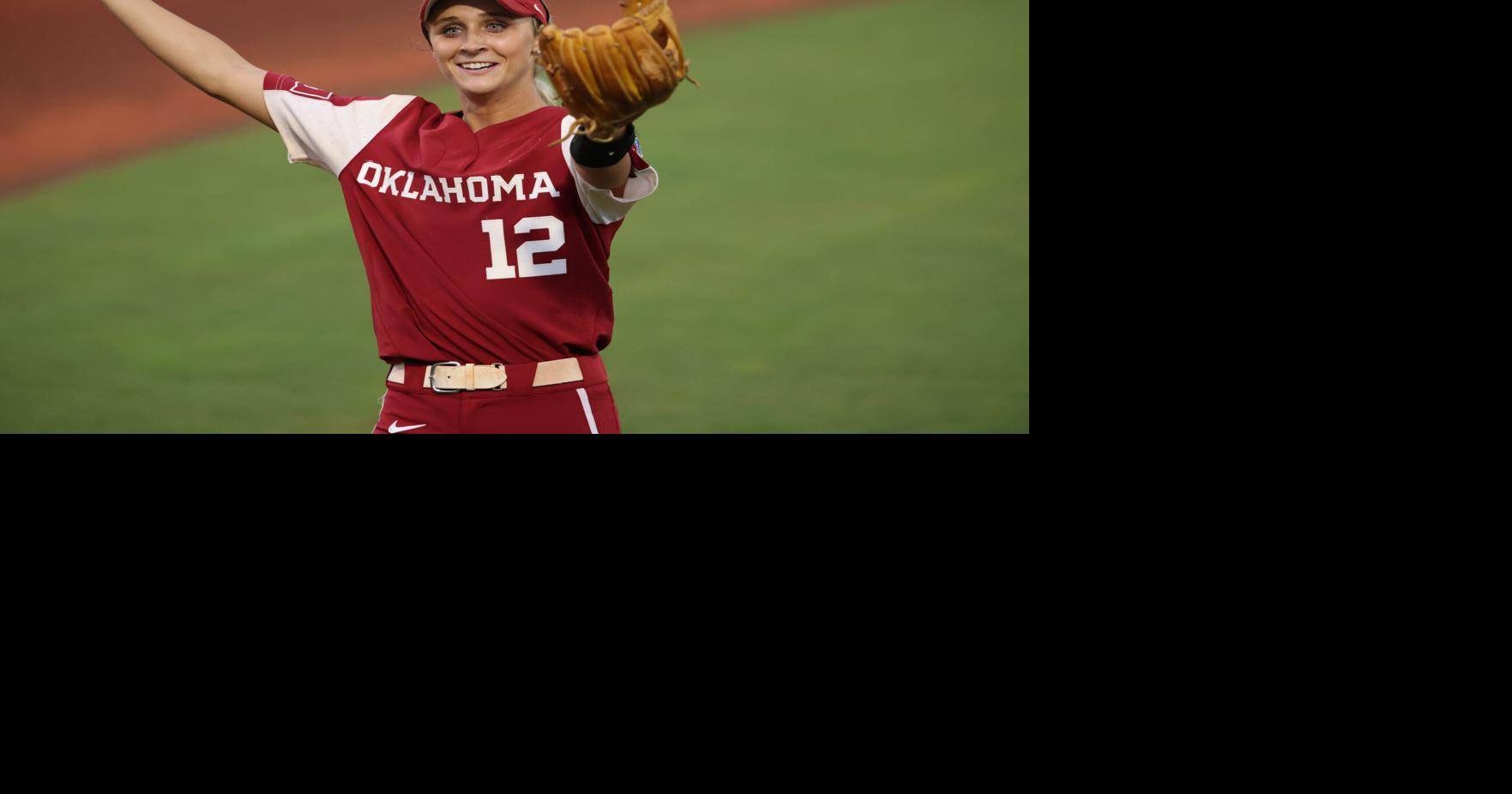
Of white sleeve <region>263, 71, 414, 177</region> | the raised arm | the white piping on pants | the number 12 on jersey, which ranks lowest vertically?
the white piping on pants

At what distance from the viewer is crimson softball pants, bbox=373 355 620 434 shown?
82.9 inches

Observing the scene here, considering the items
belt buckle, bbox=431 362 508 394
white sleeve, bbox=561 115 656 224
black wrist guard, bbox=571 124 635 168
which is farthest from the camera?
belt buckle, bbox=431 362 508 394

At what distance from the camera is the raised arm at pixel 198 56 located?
2.14 metres

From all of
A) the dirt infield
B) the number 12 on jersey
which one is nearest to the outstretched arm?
the number 12 on jersey

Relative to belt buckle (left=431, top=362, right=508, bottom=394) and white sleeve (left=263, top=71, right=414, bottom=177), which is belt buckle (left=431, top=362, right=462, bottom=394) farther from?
white sleeve (left=263, top=71, right=414, bottom=177)

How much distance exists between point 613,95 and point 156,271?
1900 mm

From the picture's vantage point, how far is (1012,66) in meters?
2.84

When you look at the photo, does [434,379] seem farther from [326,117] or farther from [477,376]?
[326,117]

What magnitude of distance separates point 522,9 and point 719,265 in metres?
1.31

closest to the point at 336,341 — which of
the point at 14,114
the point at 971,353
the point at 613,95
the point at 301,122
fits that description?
the point at 14,114

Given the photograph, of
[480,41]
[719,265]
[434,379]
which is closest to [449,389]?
[434,379]

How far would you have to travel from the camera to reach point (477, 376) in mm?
2096

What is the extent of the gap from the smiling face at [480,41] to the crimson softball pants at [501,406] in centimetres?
44

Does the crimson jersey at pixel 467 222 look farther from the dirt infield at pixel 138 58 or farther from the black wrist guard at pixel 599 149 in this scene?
the dirt infield at pixel 138 58
